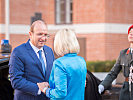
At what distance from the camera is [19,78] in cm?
311

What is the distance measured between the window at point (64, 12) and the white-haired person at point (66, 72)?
15113 millimetres

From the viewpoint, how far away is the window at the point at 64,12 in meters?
18.1

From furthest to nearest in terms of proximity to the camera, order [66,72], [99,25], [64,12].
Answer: [64,12] → [99,25] → [66,72]

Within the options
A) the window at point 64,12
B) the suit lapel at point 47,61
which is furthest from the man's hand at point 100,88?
the window at point 64,12

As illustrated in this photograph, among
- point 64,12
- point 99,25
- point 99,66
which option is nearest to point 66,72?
point 99,66

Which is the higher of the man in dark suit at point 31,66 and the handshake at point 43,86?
the man in dark suit at point 31,66

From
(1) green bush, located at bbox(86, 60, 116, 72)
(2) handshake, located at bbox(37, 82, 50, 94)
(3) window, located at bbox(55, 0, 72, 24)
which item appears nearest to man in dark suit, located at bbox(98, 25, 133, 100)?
(2) handshake, located at bbox(37, 82, 50, 94)

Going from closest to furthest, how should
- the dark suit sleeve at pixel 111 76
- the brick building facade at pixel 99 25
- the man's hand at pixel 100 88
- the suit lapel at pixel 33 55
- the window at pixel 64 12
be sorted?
the suit lapel at pixel 33 55, the man's hand at pixel 100 88, the dark suit sleeve at pixel 111 76, the brick building facade at pixel 99 25, the window at pixel 64 12

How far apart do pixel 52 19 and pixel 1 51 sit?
14122mm

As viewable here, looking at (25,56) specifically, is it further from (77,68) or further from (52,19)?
(52,19)

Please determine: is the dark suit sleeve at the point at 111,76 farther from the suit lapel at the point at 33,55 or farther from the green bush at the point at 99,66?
the green bush at the point at 99,66

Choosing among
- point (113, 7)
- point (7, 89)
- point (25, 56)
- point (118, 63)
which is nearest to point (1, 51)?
point (7, 89)

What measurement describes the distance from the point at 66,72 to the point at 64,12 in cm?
1553

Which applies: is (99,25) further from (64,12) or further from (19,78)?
(19,78)
